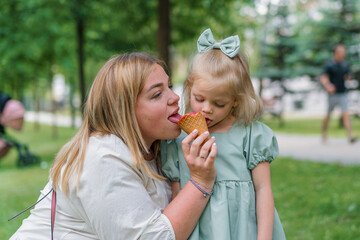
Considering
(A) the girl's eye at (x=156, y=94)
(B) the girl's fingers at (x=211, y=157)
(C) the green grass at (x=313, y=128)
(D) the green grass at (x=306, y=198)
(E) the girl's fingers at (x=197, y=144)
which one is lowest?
(C) the green grass at (x=313, y=128)

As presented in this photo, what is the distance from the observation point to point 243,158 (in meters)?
2.05

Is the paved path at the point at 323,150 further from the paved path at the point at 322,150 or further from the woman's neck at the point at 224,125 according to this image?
the woman's neck at the point at 224,125

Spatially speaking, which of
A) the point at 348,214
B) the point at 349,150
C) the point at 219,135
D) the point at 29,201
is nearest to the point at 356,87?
the point at 349,150

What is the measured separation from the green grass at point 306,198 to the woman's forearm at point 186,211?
2211 millimetres

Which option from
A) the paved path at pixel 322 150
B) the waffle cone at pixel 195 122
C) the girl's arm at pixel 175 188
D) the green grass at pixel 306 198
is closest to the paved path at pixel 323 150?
the paved path at pixel 322 150

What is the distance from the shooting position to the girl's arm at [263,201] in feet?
6.43

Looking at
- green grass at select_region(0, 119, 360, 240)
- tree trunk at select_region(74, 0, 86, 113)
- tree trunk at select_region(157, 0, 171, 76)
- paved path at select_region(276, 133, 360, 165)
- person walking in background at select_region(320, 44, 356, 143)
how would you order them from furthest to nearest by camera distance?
tree trunk at select_region(74, 0, 86, 113), person walking in background at select_region(320, 44, 356, 143), tree trunk at select_region(157, 0, 171, 76), paved path at select_region(276, 133, 360, 165), green grass at select_region(0, 119, 360, 240)

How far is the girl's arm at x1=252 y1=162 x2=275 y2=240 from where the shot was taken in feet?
6.43

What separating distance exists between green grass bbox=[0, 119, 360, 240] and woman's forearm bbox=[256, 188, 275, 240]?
1981mm

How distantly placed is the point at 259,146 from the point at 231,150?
149mm

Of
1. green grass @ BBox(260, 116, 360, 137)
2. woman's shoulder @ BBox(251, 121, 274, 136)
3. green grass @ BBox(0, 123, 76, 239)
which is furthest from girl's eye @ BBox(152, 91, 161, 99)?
green grass @ BBox(260, 116, 360, 137)

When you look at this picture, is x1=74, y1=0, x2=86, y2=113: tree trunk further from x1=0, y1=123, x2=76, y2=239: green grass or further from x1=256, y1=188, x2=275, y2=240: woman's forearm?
x1=256, y1=188, x2=275, y2=240: woman's forearm

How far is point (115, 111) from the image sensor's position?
1.99 m

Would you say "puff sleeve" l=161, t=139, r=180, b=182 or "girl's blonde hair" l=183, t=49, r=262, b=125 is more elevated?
"girl's blonde hair" l=183, t=49, r=262, b=125
